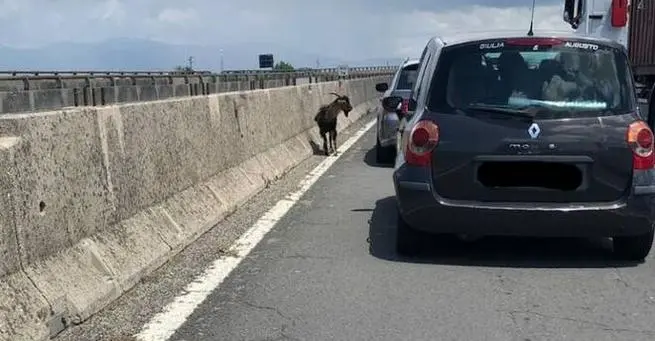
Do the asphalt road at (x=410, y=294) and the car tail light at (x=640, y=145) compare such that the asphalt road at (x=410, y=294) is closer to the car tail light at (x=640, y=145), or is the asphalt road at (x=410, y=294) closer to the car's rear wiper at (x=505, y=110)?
the car tail light at (x=640, y=145)

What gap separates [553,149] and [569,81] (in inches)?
23.4

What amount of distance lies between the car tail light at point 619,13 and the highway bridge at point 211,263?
27.1 feet

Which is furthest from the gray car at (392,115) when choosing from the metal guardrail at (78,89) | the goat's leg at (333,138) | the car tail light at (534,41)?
the metal guardrail at (78,89)

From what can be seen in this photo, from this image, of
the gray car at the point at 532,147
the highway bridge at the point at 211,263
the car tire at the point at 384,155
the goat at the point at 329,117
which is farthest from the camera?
the goat at the point at 329,117

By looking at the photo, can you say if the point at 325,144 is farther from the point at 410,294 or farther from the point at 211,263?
the point at 410,294

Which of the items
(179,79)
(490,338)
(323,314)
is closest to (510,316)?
(490,338)

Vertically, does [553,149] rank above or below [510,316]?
above

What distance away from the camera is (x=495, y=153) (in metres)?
6.47

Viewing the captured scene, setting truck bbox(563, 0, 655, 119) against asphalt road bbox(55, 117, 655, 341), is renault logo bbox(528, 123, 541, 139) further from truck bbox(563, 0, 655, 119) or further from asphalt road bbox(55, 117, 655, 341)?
truck bbox(563, 0, 655, 119)

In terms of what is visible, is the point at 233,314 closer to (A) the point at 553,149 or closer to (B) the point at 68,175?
(B) the point at 68,175

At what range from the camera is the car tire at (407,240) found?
274 inches

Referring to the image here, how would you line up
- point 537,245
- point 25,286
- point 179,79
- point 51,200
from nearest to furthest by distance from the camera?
1. point 25,286
2. point 51,200
3. point 537,245
4. point 179,79

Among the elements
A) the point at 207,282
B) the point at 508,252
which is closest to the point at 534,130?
the point at 508,252

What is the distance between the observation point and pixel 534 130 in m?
6.49
